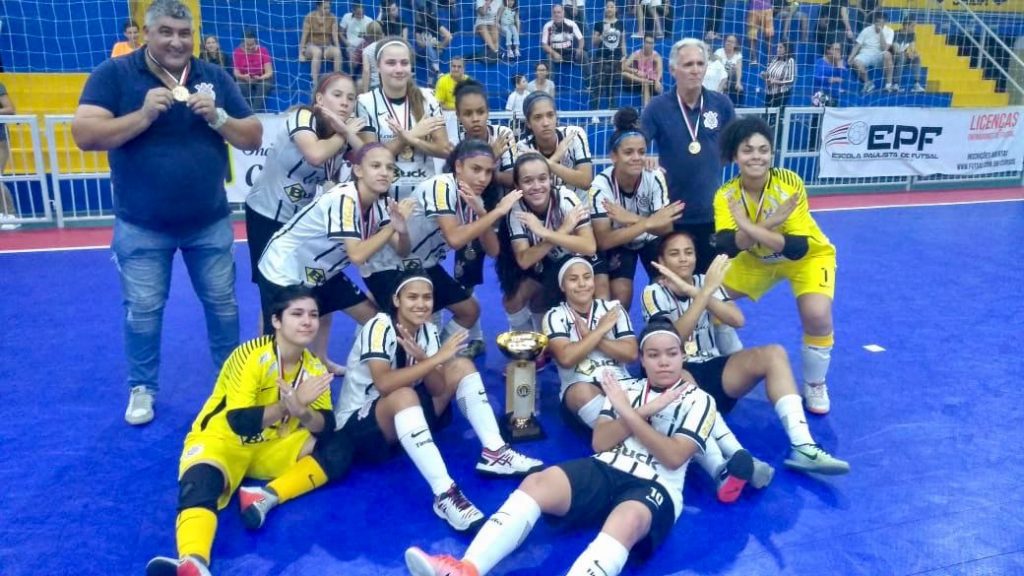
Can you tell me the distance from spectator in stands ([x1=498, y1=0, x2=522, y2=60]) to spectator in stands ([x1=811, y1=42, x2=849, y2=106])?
4.82 meters

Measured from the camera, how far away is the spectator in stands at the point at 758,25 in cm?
1253

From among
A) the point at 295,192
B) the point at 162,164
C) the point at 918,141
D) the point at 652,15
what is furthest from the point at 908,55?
the point at 162,164

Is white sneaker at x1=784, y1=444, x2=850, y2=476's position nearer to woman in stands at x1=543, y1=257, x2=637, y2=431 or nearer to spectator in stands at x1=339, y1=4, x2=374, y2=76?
woman in stands at x1=543, y1=257, x2=637, y2=431

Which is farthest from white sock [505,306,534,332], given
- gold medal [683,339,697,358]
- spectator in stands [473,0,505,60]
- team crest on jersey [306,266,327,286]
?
spectator in stands [473,0,505,60]

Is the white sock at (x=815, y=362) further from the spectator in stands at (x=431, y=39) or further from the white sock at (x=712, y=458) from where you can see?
the spectator in stands at (x=431, y=39)

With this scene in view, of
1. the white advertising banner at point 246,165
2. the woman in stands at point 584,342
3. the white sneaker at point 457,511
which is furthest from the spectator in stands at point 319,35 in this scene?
the white sneaker at point 457,511

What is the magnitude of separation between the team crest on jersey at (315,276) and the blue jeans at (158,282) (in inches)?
18.0

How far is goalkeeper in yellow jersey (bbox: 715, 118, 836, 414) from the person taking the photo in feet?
13.6

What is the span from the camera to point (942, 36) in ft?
48.5

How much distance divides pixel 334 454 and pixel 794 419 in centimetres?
215

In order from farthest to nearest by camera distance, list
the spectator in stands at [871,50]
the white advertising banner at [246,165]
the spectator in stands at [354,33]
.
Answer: the spectator in stands at [871,50], the spectator in stands at [354,33], the white advertising banner at [246,165]

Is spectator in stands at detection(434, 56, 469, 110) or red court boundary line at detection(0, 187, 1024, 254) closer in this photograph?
red court boundary line at detection(0, 187, 1024, 254)

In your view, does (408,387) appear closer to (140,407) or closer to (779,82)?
(140,407)

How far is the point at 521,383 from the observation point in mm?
4020
